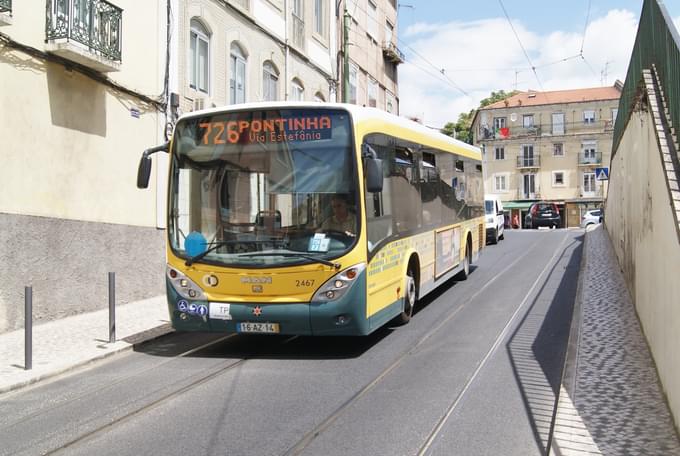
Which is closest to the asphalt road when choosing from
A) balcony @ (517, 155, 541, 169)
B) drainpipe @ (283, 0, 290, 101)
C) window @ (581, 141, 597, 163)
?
drainpipe @ (283, 0, 290, 101)

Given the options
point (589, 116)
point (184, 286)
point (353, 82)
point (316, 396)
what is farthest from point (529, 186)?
point (316, 396)

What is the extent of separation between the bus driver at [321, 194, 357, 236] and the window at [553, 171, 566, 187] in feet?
207

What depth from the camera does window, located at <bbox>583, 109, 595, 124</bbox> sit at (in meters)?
67.3

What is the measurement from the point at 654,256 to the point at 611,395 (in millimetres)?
2014

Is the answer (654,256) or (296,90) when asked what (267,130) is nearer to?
(654,256)

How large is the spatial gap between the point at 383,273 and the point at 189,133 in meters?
2.94

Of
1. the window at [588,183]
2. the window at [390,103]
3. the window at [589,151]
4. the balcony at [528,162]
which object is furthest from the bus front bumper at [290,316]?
the balcony at [528,162]

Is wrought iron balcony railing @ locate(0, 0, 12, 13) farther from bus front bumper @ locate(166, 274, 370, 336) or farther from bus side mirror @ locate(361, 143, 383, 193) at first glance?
bus side mirror @ locate(361, 143, 383, 193)

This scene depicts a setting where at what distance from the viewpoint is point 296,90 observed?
2188cm

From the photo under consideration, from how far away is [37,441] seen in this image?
5.21 m

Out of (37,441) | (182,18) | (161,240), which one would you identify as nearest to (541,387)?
(37,441)

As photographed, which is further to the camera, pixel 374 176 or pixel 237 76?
pixel 237 76

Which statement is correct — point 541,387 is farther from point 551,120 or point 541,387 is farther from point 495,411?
point 551,120

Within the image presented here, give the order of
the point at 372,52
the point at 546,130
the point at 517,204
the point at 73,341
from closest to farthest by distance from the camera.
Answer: the point at 73,341, the point at 372,52, the point at 517,204, the point at 546,130
